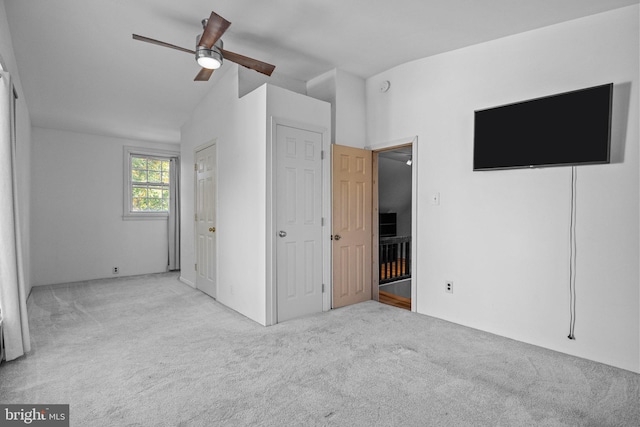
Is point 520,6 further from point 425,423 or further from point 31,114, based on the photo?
point 31,114

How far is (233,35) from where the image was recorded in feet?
10.3

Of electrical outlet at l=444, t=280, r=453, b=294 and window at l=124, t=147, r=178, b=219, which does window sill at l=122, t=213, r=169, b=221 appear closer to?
window at l=124, t=147, r=178, b=219

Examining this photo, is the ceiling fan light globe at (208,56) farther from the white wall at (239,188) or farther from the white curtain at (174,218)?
the white curtain at (174,218)

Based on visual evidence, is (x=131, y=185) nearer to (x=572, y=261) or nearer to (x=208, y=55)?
(x=208, y=55)

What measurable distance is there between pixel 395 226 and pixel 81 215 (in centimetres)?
693

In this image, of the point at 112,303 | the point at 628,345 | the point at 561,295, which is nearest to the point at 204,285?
the point at 112,303

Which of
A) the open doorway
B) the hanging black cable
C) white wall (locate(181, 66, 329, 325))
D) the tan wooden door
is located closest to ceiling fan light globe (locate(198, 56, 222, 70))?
white wall (locate(181, 66, 329, 325))

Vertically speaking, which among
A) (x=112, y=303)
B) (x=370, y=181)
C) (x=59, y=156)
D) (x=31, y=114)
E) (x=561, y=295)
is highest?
(x=31, y=114)

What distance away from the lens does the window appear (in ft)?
20.2

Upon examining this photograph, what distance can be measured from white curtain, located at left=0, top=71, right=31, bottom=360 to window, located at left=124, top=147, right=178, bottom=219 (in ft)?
12.2

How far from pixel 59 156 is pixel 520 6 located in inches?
262

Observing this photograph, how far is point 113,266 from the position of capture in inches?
235

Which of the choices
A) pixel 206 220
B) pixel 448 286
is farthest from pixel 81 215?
pixel 448 286

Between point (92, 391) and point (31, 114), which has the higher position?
point (31, 114)
